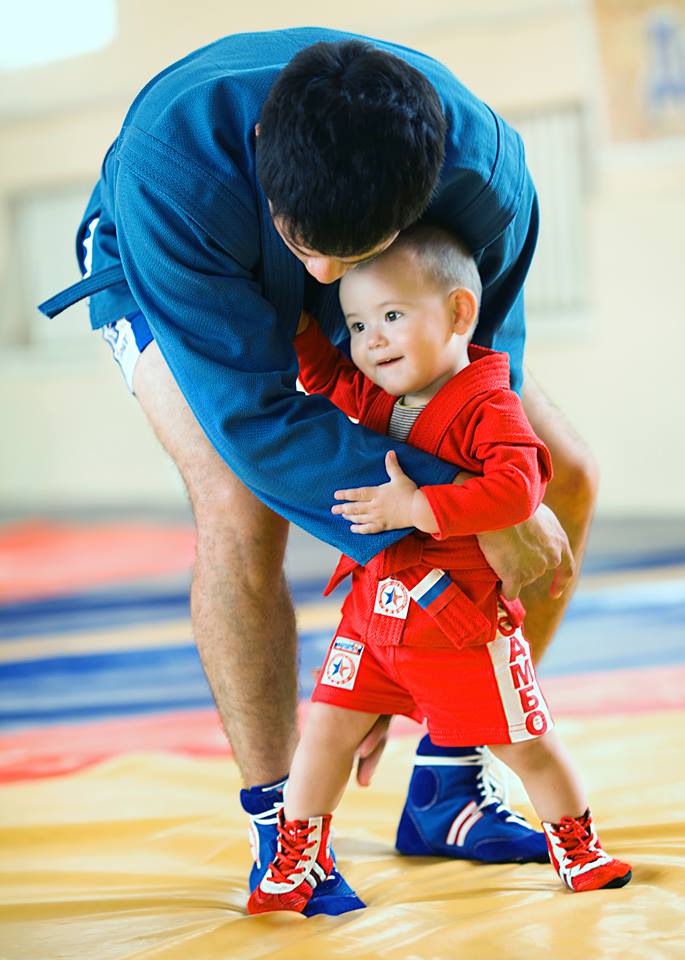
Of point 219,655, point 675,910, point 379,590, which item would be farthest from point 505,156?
Result: point 675,910

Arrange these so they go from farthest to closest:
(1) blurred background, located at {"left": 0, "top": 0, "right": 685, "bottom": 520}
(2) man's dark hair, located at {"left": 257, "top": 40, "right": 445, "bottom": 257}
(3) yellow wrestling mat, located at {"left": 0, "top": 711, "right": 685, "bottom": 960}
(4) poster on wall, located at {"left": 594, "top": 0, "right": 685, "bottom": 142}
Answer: (1) blurred background, located at {"left": 0, "top": 0, "right": 685, "bottom": 520} < (4) poster on wall, located at {"left": 594, "top": 0, "right": 685, "bottom": 142} < (3) yellow wrestling mat, located at {"left": 0, "top": 711, "right": 685, "bottom": 960} < (2) man's dark hair, located at {"left": 257, "top": 40, "right": 445, "bottom": 257}

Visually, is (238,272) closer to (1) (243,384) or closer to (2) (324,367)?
(1) (243,384)

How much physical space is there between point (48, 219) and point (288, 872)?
6747mm

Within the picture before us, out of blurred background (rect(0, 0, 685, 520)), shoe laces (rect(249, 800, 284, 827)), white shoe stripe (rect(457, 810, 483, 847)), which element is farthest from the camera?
blurred background (rect(0, 0, 685, 520))

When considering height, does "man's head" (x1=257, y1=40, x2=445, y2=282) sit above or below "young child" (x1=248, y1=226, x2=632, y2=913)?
above

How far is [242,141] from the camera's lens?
55.1 inches

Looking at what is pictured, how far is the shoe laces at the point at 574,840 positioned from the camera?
1445 mm

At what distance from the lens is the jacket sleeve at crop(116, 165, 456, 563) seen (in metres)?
1.39

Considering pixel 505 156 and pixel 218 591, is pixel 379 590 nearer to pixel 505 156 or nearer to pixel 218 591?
pixel 218 591

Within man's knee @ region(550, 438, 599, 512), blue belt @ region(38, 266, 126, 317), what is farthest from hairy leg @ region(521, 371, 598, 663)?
blue belt @ region(38, 266, 126, 317)

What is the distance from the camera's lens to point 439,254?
141 cm

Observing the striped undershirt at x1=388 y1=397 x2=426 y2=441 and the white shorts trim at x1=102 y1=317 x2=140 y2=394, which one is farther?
the white shorts trim at x1=102 y1=317 x2=140 y2=394

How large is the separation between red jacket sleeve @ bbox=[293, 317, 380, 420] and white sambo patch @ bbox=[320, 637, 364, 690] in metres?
0.31

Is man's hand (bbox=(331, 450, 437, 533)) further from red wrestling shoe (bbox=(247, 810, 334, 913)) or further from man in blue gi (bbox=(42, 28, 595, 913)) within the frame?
red wrestling shoe (bbox=(247, 810, 334, 913))
